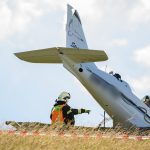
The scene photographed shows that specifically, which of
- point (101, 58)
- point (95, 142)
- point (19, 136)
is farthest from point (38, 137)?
point (101, 58)

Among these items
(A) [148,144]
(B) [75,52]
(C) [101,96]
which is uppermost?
(B) [75,52]

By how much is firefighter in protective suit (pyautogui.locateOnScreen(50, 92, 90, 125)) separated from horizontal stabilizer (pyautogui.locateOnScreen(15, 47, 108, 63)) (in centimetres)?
174

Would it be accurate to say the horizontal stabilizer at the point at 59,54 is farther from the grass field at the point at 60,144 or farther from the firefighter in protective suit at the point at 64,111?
the grass field at the point at 60,144

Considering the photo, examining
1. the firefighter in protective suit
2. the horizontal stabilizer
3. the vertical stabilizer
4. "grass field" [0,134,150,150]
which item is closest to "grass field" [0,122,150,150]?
"grass field" [0,134,150,150]

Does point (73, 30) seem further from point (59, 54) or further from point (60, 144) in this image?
point (60, 144)

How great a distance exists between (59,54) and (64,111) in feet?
10.2

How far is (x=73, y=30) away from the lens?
69.8 ft

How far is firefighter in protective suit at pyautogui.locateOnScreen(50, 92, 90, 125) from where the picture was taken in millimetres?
15711

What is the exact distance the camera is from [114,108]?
21359 millimetres

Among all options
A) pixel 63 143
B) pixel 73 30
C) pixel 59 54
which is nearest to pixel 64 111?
pixel 59 54

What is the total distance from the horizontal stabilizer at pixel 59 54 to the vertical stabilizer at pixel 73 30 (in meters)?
1.66

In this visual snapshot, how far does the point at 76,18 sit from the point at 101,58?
225 inches

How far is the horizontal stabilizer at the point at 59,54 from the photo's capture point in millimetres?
16373

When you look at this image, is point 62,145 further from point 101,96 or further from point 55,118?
point 101,96
